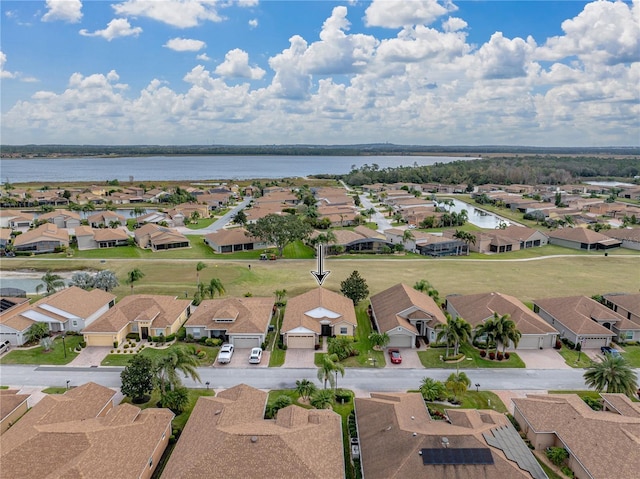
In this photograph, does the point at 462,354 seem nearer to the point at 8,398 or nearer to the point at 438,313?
the point at 438,313

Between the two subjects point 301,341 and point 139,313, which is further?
point 139,313

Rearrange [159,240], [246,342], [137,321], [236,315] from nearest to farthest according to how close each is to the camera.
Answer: [246,342] < [137,321] < [236,315] < [159,240]

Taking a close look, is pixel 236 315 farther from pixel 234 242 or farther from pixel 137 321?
pixel 234 242

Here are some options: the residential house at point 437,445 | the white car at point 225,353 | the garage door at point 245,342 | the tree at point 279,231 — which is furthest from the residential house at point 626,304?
the tree at point 279,231

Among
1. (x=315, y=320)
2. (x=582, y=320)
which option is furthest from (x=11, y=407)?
(x=582, y=320)

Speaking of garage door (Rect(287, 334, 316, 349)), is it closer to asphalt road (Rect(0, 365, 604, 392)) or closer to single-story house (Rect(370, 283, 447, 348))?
asphalt road (Rect(0, 365, 604, 392))

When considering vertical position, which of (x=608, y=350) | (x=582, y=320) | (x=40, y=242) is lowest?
(x=608, y=350)

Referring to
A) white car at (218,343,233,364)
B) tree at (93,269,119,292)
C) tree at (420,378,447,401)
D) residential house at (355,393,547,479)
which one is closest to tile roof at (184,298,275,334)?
white car at (218,343,233,364)
